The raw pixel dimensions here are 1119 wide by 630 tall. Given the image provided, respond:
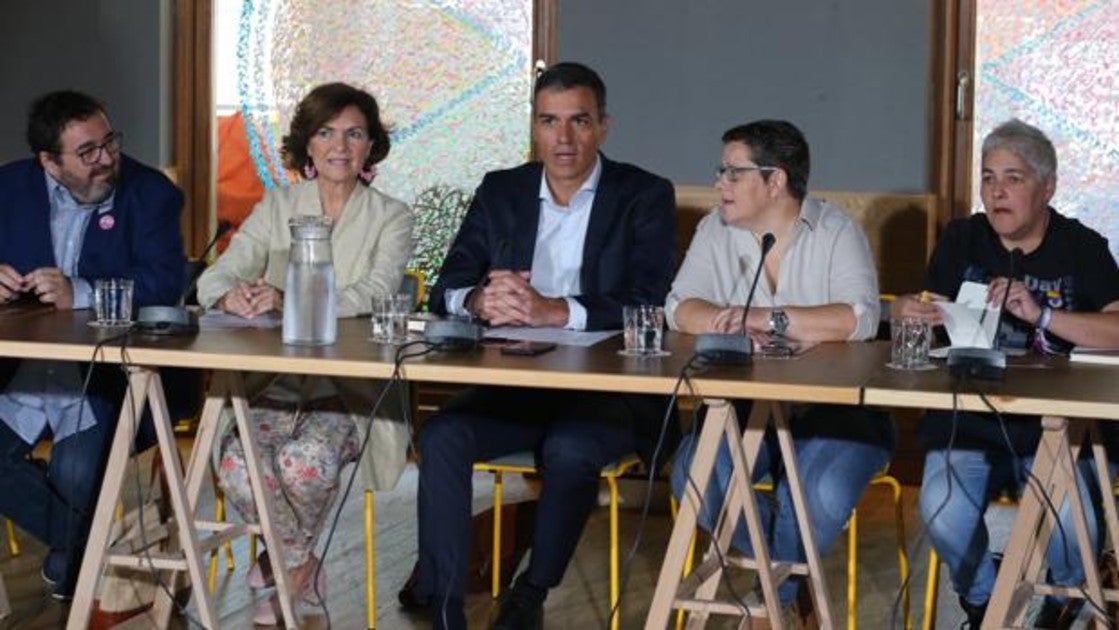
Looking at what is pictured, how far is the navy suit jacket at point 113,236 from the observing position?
4293mm

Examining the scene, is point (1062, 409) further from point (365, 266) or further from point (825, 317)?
point (365, 266)

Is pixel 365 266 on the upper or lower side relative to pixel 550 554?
upper

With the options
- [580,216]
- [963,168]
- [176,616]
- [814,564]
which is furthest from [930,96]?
[176,616]

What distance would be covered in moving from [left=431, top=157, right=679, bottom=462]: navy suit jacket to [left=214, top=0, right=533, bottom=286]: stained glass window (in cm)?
178

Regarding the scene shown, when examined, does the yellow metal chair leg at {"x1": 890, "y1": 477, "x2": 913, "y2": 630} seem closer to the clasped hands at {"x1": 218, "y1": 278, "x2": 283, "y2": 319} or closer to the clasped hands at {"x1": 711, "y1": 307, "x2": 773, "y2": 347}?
the clasped hands at {"x1": 711, "y1": 307, "x2": 773, "y2": 347}

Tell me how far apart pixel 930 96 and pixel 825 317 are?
2.20 m

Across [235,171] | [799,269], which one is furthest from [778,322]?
[235,171]

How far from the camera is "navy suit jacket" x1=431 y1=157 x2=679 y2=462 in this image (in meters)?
4.22

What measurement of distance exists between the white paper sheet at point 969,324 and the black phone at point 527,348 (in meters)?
0.78

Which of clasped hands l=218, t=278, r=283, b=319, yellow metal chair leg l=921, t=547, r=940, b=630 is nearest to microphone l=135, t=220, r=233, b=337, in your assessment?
clasped hands l=218, t=278, r=283, b=319

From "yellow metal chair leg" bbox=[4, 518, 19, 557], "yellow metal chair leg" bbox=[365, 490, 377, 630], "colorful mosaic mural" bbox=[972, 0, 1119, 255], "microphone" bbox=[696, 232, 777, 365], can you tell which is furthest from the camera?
"colorful mosaic mural" bbox=[972, 0, 1119, 255]

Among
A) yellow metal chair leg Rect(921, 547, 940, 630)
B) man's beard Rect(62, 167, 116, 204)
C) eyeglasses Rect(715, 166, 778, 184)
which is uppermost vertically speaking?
eyeglasses Rect(715, 166, 778, 184)

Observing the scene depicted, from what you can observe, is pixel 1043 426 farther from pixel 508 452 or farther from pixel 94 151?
pixel 94 151

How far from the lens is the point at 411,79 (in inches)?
243
